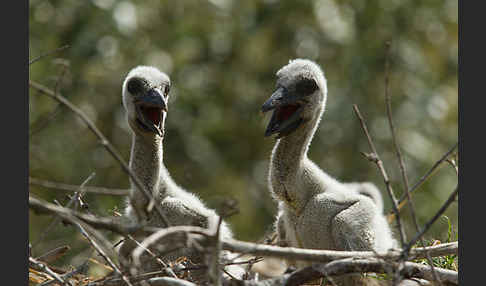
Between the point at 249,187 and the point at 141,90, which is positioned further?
the point at 249,187

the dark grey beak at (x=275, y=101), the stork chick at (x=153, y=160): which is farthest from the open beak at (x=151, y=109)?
the dark grey beak at (x=275, y=101)

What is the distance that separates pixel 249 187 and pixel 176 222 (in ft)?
20.9

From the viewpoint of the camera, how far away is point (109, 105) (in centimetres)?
1055

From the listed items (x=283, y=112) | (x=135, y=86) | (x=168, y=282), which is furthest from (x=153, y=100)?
(x=168, y=282)

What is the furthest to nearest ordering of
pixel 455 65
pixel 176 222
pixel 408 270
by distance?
1. pixel 455 65
2. pixel 176 222
3. pixel 408 270

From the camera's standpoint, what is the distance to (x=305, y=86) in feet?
15.3

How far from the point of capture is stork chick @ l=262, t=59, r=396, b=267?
4504 millimetres

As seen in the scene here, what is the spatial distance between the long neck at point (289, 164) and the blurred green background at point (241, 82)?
192 inches

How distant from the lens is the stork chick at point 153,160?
4539 millimetres

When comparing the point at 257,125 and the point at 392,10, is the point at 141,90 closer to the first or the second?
the point at 257,125

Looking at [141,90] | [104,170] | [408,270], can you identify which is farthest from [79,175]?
[408,270]

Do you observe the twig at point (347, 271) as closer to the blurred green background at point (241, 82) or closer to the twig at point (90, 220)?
the twig at point (90, 220)

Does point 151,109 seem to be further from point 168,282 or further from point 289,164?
point 168,282

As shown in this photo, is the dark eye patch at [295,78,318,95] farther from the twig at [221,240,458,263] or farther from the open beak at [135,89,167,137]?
the twig at [221,240,458,263]
